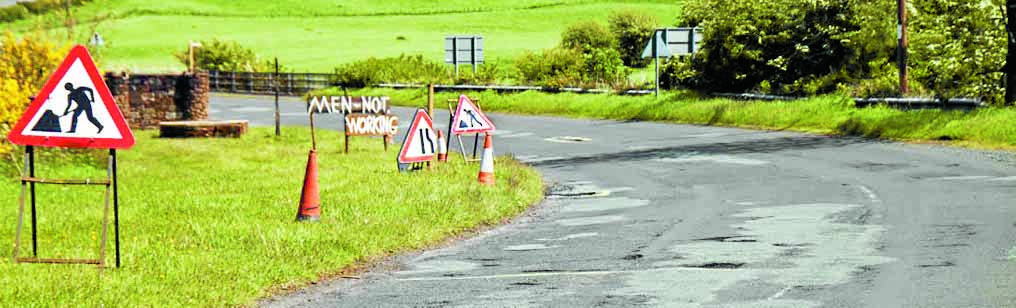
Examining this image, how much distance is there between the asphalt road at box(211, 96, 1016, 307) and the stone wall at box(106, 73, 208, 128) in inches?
601

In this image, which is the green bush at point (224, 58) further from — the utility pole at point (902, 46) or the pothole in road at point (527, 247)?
the pothole in road at point (527, 247)

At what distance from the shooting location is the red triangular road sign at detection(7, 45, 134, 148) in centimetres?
1134

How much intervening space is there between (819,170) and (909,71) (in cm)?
1540

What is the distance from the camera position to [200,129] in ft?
113

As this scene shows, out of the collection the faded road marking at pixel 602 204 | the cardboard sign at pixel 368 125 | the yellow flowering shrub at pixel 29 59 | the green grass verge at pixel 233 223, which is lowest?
the faded road marking at pixel 602 204

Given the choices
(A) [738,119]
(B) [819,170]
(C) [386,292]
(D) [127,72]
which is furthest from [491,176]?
(D) [127,72]

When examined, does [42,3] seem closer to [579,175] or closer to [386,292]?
[579,175]

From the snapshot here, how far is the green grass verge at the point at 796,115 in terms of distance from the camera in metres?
28.1

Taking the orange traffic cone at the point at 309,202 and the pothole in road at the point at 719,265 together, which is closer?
the pothole in road at the point at 719,265

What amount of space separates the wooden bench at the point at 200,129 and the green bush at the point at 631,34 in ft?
134

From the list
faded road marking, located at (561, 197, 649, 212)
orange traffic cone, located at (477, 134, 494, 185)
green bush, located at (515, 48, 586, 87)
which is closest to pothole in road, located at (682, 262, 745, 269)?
faded road marking, located at (561, 197, 649, 212)

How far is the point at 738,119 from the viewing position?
120ft

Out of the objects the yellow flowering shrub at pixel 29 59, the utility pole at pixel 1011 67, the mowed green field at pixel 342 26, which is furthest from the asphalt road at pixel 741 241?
the mowed green field at pixel 342 26

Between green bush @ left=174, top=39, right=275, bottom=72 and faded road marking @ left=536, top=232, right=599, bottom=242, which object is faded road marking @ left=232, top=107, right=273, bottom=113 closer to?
green bush @ left=174, top=39, right=275, bottom=72
